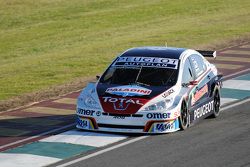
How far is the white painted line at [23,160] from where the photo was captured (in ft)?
49.3

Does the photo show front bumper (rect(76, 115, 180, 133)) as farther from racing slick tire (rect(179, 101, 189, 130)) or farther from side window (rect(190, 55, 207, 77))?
side window (rect(190, 55, 207, 77))

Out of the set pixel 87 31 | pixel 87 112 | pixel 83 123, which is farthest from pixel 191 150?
pixel 87 31

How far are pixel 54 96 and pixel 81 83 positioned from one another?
2.00 meters

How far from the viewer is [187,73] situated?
18.1 meters

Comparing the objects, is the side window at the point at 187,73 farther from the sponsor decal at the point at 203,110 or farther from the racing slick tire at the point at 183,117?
the racing slick tire at the point at 183,117

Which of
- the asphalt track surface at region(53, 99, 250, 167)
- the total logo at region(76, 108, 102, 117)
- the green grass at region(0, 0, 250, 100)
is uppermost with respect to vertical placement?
the total logo at region(76, 108, 102, 117)

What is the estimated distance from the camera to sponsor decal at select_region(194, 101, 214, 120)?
17.8m

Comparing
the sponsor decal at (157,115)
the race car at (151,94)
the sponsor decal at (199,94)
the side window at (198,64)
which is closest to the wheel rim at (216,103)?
the race car at (151,94)

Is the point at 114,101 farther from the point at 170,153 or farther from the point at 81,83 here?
the point at 81,83

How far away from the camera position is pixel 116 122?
16.7 metres

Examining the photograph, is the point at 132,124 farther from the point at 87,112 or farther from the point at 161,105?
the point at 87,112

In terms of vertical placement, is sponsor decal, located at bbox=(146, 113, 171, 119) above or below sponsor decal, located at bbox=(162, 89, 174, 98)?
below

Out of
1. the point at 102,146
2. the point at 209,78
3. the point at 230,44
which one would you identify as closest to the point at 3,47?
the point at 230,44

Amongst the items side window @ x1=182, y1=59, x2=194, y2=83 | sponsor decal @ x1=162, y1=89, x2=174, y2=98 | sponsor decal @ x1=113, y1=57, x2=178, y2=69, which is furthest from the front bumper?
sponsor decal @ x1=113, y1=57, x2=178, y2=69
